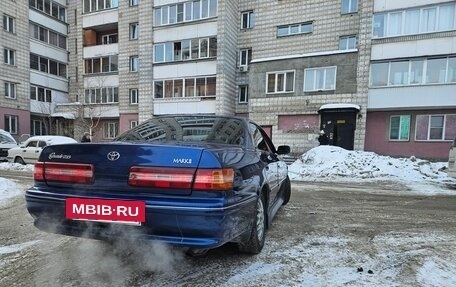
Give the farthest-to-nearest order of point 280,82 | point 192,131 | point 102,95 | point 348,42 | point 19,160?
point 102,95, point 348,42, point 280,82, point 19,160, point 192,131

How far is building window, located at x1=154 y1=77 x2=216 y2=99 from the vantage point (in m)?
22.0

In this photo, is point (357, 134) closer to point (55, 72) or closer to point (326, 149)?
point (326, 149)

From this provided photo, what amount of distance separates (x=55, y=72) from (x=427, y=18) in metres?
30.2

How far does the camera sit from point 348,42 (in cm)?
2006

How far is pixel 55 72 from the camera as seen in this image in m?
29.7

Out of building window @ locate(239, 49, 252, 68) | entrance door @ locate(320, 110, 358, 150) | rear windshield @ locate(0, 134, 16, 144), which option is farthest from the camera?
building window @ locate(239, 49, 252, 68)

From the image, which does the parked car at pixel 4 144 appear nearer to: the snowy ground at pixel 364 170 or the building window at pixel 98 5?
the snowy ground at pixel 364 170

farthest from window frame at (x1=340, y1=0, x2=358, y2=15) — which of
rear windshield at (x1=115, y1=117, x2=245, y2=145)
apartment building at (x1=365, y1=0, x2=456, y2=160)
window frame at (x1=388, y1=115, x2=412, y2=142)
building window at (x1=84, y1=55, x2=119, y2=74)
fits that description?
rear windshield at (x1=115, y1=117, x2=245, y2=145)

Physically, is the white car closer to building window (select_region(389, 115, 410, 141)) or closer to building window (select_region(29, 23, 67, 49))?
building window (select_region(29, 23, 67, 49))

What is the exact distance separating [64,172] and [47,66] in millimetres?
31181

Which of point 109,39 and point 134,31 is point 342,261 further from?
point 109,39

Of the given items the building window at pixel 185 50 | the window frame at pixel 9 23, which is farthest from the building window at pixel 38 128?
the building window at pixel 185 50

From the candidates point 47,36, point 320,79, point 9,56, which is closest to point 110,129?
point 9,56

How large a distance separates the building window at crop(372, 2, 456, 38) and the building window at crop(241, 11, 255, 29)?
29.2 feet
